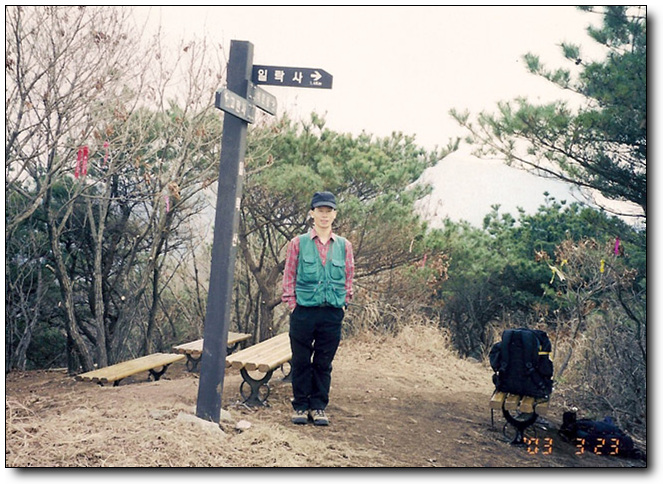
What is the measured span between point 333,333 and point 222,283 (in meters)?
0.79

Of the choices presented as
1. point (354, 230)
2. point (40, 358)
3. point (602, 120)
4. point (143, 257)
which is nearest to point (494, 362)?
point (602, 120)

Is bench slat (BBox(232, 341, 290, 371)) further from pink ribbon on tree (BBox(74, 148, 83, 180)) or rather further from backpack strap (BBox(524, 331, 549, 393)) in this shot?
pink ribbon on tree (BBox(74, 148, 83, 180))

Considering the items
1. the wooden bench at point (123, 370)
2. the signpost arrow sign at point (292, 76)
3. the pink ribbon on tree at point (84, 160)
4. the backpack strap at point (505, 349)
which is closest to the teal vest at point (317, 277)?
the signpost arrow sign at point (292, 76)

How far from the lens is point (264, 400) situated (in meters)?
4.77

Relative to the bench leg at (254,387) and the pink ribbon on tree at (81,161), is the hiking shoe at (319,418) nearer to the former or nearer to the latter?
the bench leg at (254,387)

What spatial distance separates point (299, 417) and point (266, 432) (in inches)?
13.1

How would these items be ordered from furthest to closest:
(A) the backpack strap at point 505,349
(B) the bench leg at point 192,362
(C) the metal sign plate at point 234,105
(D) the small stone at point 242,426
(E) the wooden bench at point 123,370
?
(B) the bench leg at point 192,362
(E) the wooden bench at point 123,370
(A) the backpack strap at point 505,349
(D) the small stone at point 242,426
(C) the metal sign plate at point 234,105

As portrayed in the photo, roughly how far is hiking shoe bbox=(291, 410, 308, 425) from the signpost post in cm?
58

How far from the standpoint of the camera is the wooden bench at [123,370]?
484 centimetres

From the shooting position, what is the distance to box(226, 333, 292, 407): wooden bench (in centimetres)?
440

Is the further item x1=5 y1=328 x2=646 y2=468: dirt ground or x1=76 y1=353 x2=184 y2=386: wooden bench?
x1=76 y1=353 x2=184 y2=386: wooden bench

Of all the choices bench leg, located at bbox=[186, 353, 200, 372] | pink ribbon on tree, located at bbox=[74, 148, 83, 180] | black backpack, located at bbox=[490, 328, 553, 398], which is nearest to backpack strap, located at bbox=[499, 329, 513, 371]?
black backpack, located at bbox=[490, 328, 553, 398]

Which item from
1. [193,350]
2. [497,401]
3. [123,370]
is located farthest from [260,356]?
[497,401]

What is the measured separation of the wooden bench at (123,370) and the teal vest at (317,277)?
175 cm
